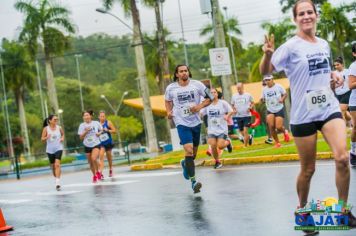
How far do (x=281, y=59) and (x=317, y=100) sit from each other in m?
0.51

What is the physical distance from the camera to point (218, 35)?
25.3m

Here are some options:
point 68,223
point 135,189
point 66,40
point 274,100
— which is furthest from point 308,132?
point 66,40

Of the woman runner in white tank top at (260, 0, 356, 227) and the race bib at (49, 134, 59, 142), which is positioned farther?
the race bib at (49, 134, 59, 142)

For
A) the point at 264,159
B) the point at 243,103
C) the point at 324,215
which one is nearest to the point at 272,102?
the point at 243,103

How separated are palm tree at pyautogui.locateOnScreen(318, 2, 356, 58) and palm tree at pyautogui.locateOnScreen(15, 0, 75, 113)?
2387 cm

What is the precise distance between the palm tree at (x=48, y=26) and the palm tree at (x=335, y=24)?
2387 cm

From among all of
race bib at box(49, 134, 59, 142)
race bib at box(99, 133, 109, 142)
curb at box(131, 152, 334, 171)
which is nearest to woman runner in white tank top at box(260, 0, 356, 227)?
curb at box(131, 152, 334, 171)

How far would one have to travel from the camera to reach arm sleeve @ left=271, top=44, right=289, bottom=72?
6.20 meters

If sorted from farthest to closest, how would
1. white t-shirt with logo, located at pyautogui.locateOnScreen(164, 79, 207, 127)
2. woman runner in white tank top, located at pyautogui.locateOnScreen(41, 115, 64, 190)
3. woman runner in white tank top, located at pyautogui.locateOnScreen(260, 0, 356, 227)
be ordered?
1. woman runner in white tank top, located at pyautogui.locateOnScreen(41, 115, 64, 190)
2. white t-shirt with logo, located at pyautogui.locateOnScreen(164, 79, 207, 127)
3. woman runner in white tank top, located at pyautogui.locateOnScreen(260, 0, 356, 227)

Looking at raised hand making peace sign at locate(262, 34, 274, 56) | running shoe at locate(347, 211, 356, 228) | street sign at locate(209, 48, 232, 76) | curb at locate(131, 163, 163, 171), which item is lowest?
curb at locate(131, 163, 163, 171)

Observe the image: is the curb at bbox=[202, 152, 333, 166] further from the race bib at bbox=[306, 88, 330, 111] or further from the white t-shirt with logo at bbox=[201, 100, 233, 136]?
the race bib at bbox=[306, 88, 330, 111]

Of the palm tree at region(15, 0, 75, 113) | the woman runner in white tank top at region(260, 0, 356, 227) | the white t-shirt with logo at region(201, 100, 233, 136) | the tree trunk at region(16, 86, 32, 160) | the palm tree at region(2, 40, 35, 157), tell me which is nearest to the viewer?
the woman runner in white tank top at region(260, 0, 356, 227)

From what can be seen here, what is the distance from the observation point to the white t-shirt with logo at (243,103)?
2033 cm

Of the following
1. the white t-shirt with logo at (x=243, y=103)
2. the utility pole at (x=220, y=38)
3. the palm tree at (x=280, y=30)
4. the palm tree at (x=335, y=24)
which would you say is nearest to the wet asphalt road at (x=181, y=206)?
the white t-shirt with logo at (x=243, y=103)
